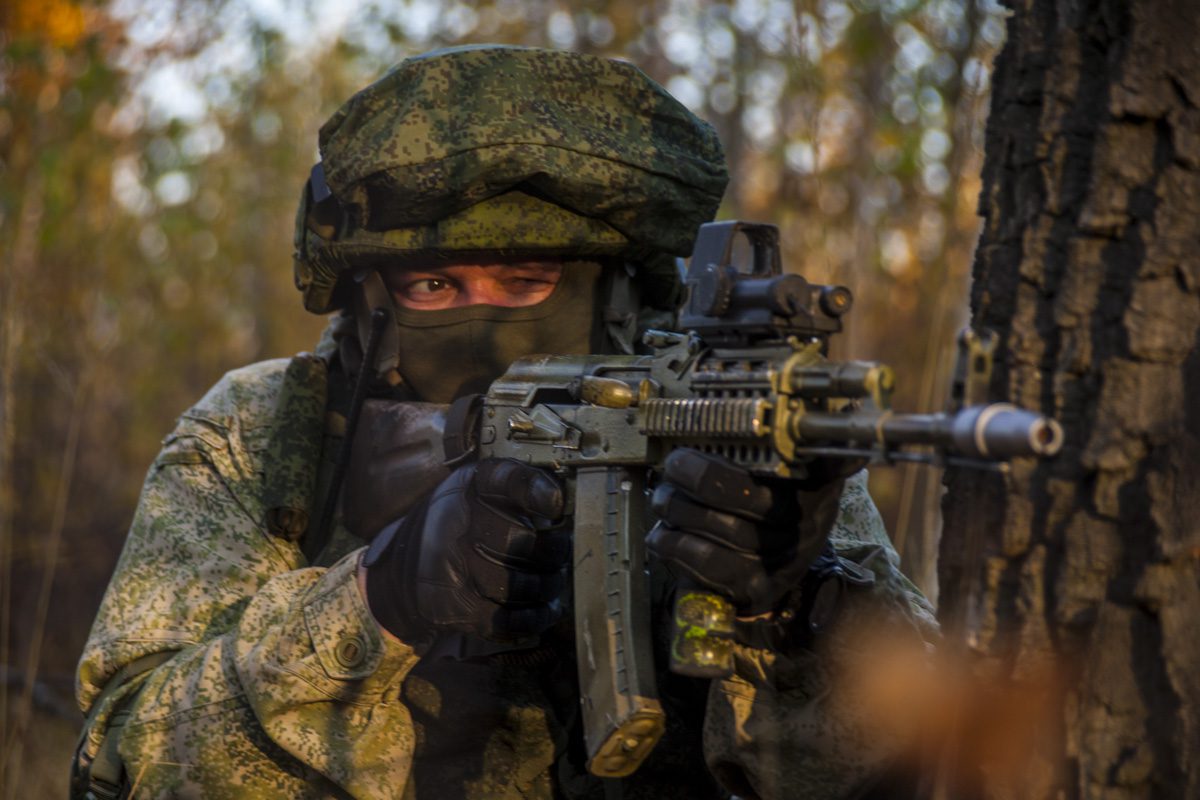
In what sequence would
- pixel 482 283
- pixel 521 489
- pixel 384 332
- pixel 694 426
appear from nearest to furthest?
pixel 694 426 < pixel 521 489 < pixel 482 283 < pixel 384 332

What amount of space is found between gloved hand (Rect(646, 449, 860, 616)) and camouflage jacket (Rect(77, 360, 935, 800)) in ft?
1.28

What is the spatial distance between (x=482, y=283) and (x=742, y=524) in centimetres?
126

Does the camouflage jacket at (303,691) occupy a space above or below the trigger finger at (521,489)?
below

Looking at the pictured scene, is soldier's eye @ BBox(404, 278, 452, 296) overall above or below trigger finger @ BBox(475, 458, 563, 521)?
above

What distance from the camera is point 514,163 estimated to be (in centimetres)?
291

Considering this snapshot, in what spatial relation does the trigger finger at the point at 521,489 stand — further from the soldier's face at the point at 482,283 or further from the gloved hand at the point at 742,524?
the soldier's face at the point at 482,283

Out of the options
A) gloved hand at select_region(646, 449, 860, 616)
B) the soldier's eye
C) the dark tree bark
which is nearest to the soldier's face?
the soldier's eye

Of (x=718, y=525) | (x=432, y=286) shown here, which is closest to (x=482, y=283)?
(x=432, y=286)

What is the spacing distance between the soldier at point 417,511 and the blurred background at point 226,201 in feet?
4.38

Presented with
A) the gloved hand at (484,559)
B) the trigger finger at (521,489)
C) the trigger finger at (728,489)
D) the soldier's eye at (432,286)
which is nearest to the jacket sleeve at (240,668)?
the gloved hand at (484,559)

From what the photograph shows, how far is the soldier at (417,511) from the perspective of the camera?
2.58 m

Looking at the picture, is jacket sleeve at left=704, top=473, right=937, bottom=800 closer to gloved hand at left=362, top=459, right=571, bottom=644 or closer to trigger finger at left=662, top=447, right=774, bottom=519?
trigger finger at left=662, top=447, right=774, bottom=519

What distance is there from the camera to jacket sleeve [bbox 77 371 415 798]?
105 inches

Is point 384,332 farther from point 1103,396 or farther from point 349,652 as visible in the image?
point 1103,396
